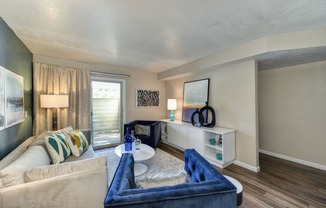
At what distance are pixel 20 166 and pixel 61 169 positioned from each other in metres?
0.35

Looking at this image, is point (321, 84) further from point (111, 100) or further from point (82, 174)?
point (111, 100)

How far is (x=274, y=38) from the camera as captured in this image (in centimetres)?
230

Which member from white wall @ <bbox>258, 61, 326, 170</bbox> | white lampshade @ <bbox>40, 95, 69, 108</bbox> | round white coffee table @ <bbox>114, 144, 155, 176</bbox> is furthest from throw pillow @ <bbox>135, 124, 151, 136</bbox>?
white wall @ <bbox>258, 61, 326, 170</bbox>

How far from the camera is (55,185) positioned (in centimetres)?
122

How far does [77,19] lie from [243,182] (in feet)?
11.2

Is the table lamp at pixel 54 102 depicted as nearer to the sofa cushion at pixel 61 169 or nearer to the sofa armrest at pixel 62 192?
the sofa cushion at pixel 61 169

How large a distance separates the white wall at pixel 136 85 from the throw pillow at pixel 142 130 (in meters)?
0.53

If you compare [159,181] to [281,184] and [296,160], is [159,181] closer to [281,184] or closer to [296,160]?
[281,184]

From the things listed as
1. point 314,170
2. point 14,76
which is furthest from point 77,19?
point 314,170

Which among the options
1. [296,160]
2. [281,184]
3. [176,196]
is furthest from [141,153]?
[296,160]

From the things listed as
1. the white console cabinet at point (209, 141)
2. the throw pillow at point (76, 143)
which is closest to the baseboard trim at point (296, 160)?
the white console cabinet at point (209, 141)

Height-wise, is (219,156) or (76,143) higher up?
(76,143)

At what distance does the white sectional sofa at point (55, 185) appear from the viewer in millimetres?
1156

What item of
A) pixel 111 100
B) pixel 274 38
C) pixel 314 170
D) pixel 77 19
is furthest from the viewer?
pixel 111 100
